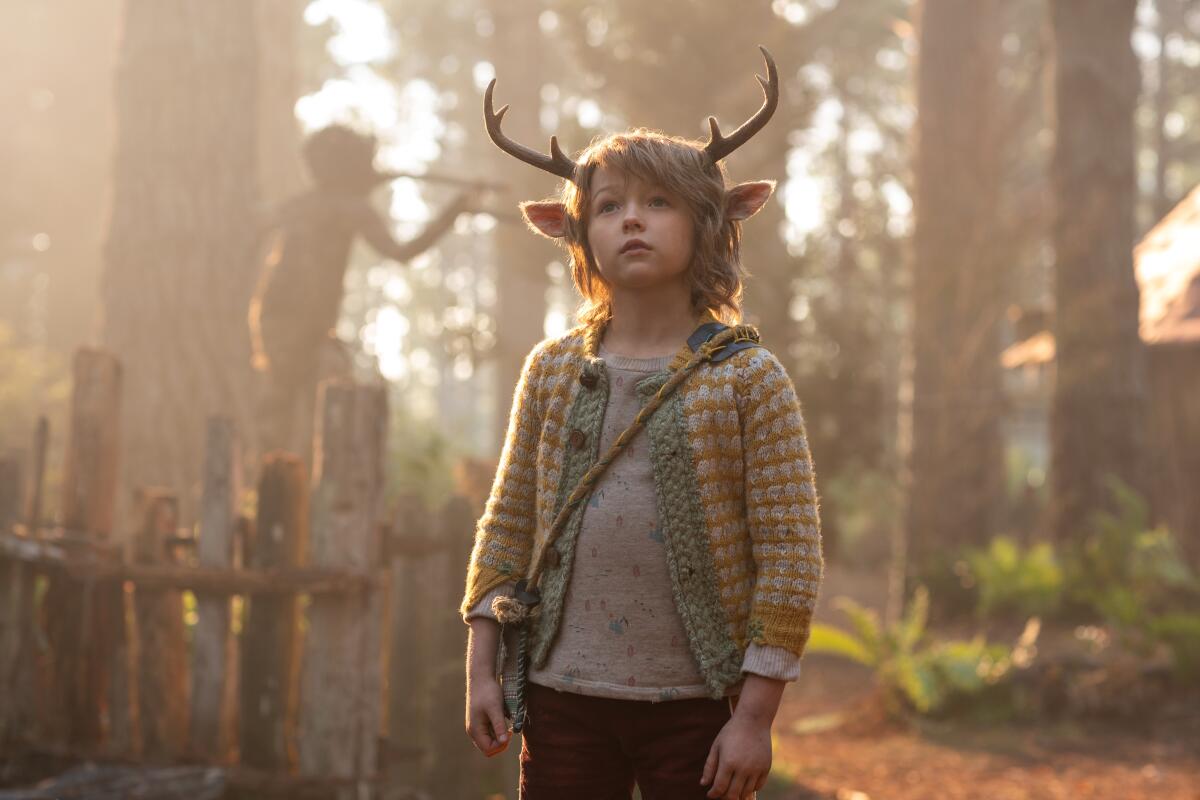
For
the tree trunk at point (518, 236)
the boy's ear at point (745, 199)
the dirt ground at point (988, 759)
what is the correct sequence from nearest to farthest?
the boy's ear at point (745, 199)
the dirt ground at point (988, 759)
the tree trunk at point (518, 236)

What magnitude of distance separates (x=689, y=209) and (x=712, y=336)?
28 centimetres

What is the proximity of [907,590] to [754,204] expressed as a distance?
8.81 metres

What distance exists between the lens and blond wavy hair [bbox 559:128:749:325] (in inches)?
101

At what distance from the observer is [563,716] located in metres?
2.59

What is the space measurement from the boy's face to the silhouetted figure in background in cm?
355

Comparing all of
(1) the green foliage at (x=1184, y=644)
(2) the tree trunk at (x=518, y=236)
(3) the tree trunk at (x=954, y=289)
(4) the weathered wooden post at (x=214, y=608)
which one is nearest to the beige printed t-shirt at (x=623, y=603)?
(4) the weathered wooden post at (x=214, y=608)

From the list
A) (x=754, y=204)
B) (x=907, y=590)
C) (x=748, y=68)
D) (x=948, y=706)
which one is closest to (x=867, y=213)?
(x=748, y=68)

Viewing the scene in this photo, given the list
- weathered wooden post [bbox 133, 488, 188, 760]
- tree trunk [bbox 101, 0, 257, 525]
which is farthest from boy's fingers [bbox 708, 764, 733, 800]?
tree trunk [bbox 101, 0, 257, 525]

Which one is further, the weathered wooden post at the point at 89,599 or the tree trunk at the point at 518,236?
the tree trunk at the point at 518,236

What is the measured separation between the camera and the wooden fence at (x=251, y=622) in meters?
4.65

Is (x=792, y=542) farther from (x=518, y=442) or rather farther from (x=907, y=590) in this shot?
(x=907, y=590)

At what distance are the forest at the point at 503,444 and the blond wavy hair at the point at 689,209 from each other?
0.57ft

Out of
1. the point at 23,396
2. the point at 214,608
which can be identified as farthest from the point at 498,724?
the point at 23,396

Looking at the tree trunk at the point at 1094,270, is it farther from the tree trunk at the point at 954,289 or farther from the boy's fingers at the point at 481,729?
the boy's fingers at the point at 481,729
